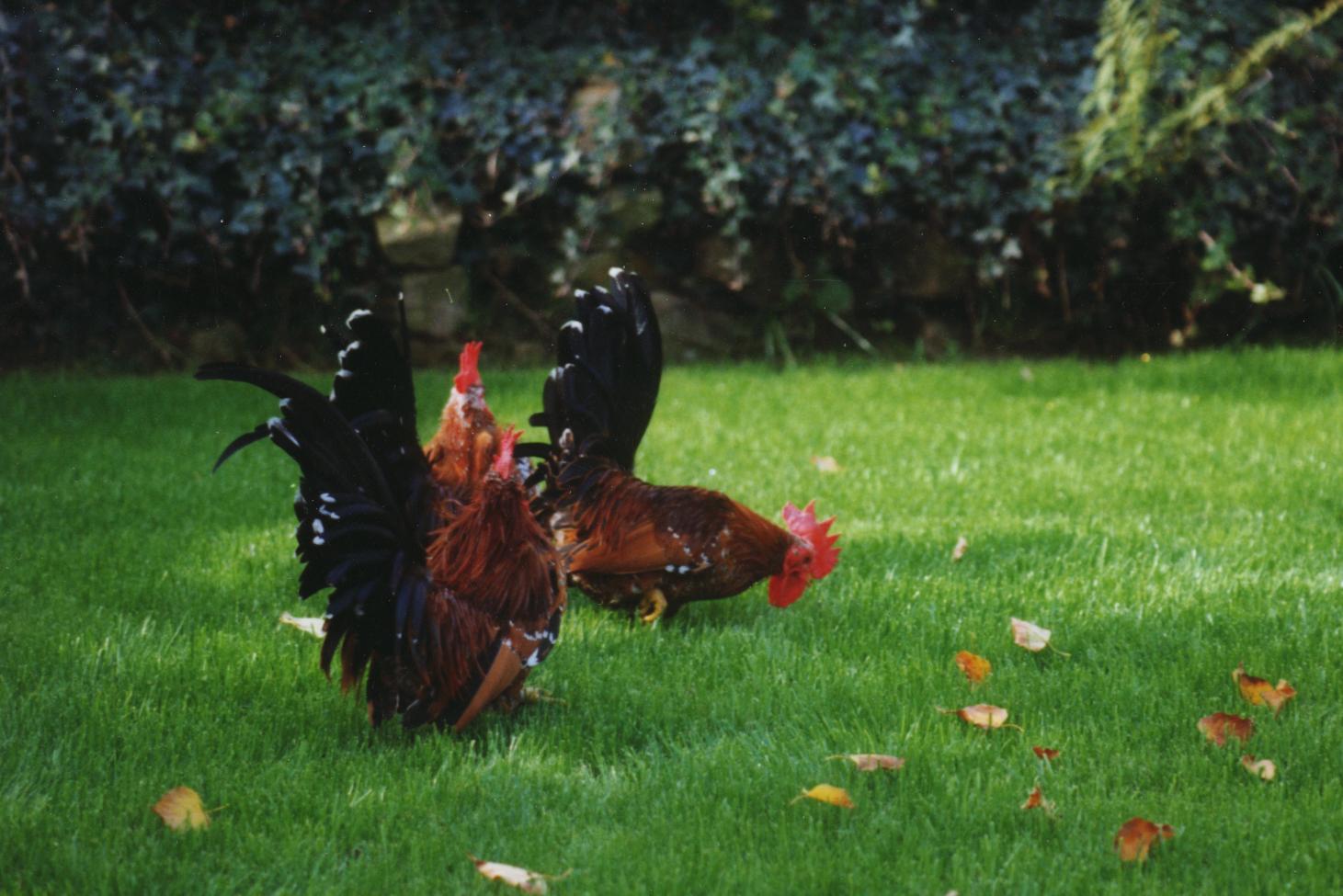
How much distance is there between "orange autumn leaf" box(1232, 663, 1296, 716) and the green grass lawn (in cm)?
4

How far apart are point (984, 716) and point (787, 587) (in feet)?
3.24

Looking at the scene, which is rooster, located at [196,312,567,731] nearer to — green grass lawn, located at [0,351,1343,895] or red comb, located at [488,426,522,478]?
red comb, located at [488,426,522,478]

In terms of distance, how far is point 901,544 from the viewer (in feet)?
15.4

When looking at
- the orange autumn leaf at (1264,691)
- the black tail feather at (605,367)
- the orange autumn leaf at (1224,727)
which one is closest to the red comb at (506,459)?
the black tail feather at (605,367)

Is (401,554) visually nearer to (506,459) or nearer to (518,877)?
(506,459)

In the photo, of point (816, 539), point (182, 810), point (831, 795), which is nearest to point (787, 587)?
point (816, 539)

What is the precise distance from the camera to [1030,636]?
362 cm

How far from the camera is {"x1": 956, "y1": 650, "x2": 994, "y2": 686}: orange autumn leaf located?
3.37m

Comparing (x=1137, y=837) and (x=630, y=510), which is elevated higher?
(x=630, y=510)

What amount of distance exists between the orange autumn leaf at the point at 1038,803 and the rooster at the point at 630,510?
4.45 feet

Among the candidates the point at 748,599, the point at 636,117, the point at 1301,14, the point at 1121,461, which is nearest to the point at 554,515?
the point at 748,599

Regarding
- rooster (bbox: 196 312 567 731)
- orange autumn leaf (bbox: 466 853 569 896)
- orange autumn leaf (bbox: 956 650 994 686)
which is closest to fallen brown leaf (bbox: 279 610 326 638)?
rooster (bbox: 196 312 567 731)

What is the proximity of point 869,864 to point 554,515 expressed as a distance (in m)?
1.88

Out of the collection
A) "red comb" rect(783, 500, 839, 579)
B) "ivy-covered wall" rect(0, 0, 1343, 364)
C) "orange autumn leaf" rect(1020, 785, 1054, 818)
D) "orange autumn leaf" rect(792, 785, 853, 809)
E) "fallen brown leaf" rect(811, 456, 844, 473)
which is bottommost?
"orange autumn leaf" rect(792, 785, 853, 809)
